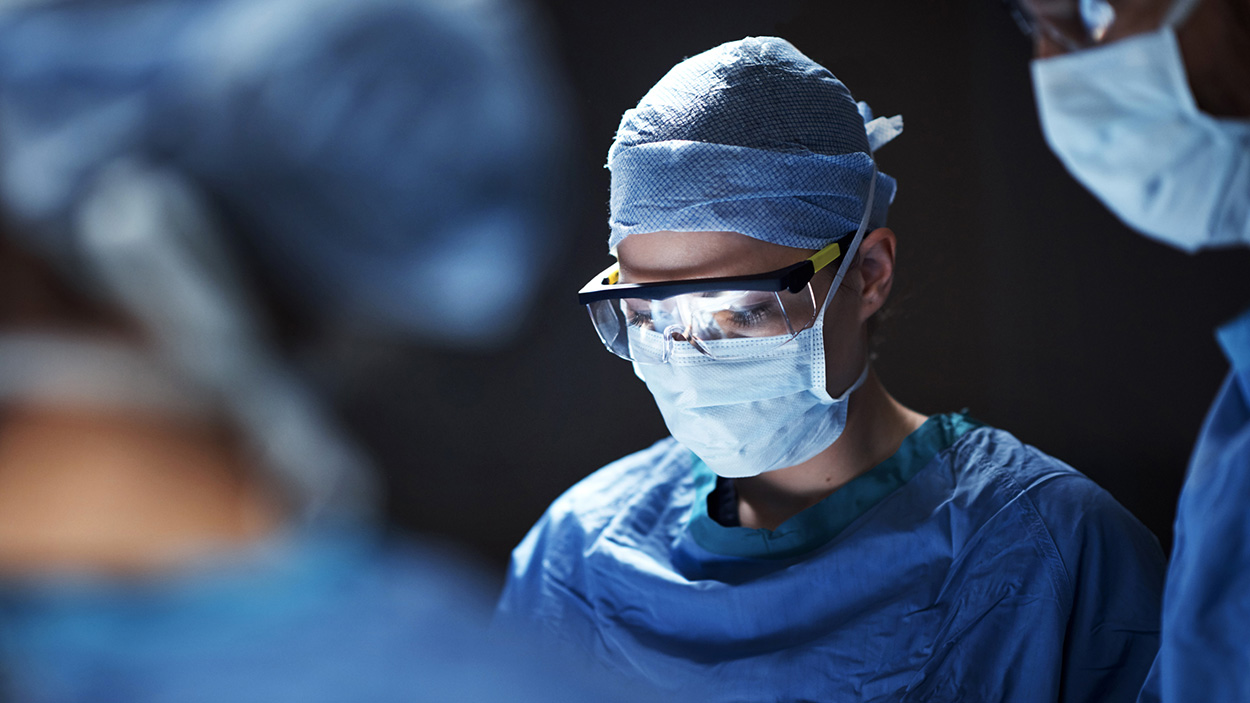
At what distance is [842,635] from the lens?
4.09 ft

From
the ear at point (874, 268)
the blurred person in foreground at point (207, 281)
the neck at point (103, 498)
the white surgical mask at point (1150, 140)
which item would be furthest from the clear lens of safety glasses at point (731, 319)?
the neck at point (103, 498)

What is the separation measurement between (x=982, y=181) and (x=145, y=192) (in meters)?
1.37

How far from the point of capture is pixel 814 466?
4.67 feet

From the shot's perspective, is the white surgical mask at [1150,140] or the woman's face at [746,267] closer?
→ the white surgical mask at [1150,140]

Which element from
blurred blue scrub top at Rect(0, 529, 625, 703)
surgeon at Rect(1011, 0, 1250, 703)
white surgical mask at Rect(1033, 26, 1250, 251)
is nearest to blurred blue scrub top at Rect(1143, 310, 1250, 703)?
surgeon at Rect(1011, 0, 1250, 703)

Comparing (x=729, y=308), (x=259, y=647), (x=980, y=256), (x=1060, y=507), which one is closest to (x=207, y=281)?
(x=259, y=647)

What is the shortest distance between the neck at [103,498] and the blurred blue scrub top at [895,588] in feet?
2.42

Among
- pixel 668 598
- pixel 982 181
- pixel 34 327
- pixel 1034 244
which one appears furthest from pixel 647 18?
pixel 34 327

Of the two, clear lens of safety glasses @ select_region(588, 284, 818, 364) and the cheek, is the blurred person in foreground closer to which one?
clear lens of safety glasses @ select_region(588, 284, 818, 364)

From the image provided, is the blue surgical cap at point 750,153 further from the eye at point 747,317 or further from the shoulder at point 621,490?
the shoulder at point 621,490

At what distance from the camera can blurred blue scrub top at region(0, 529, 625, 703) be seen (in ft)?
1.40

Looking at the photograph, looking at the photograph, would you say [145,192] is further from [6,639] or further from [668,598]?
[668,598]

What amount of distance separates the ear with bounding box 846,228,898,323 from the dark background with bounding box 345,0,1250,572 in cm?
30

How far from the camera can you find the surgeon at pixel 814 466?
46.3 inches
